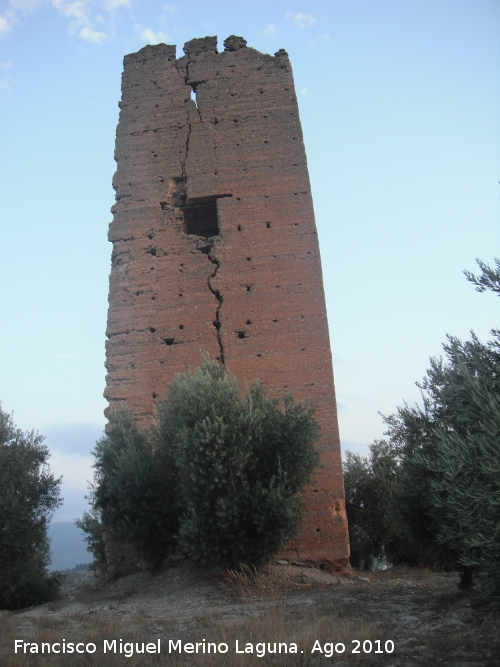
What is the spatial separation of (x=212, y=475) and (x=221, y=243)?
16.0 ft

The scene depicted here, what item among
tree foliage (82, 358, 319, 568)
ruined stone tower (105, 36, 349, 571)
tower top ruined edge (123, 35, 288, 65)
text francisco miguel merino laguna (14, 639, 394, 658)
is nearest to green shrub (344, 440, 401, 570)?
ruined stone tower (105, 36, 349, 571)

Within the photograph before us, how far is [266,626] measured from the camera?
15.7 ft

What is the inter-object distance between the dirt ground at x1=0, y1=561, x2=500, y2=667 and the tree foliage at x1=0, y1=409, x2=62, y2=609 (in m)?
1.14

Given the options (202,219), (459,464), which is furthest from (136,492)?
(202,219)

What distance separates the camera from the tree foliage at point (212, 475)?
6.84 metres

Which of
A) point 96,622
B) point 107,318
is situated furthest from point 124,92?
point 96,622

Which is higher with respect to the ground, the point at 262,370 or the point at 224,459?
the point at 262,370

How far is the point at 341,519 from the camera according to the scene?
8414mm

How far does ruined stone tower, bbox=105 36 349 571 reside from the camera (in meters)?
9.27

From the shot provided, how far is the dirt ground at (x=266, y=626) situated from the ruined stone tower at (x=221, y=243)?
1.66 m

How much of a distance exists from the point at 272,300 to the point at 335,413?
2281mm

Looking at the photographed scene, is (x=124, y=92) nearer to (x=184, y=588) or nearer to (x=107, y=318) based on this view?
(x=107, y=318)

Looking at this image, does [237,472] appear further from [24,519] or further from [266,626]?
[24,519]

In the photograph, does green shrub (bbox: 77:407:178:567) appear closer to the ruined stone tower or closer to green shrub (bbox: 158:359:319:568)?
green shrub (bbox: 158:359:319:568)
